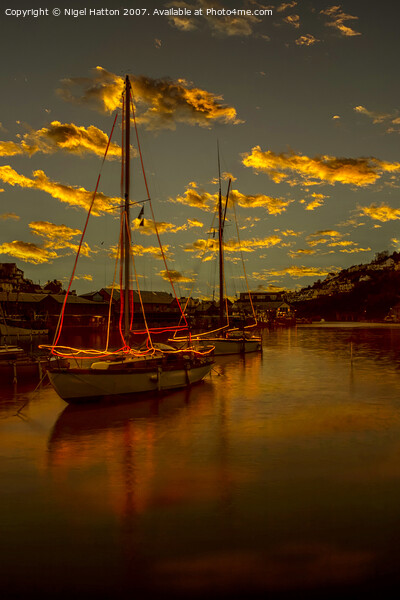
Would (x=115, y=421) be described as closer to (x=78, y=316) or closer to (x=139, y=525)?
(x=139, y=525)

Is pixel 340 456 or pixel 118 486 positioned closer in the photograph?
pixel 118 486

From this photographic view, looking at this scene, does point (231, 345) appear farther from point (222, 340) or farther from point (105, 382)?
point (105, 382)

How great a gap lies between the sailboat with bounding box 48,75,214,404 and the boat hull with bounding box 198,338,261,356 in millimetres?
19664

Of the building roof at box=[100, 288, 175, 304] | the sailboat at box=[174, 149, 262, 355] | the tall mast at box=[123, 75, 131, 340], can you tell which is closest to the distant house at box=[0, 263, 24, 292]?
the building roof at box=[100, 288, 175, 304]

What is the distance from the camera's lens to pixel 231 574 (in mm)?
8117

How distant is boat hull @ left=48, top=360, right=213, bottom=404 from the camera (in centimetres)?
2117

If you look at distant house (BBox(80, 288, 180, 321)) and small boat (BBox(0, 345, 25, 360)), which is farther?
distant house (BBox(80, 288, 180, 321))

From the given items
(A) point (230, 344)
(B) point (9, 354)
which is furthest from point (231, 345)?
(B) point (9, 354)

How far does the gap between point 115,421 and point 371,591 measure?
13.7m

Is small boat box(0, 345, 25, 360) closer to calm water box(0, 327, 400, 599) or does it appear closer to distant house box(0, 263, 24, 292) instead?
calm water box(0, 327, 400, 599)

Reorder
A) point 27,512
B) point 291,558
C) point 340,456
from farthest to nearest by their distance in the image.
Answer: point 340,456
point 27,512
point 291,558

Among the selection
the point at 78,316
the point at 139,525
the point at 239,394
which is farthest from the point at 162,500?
the point at 78,316

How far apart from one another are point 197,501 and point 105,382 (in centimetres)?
1183

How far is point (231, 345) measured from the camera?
49.4 metres
